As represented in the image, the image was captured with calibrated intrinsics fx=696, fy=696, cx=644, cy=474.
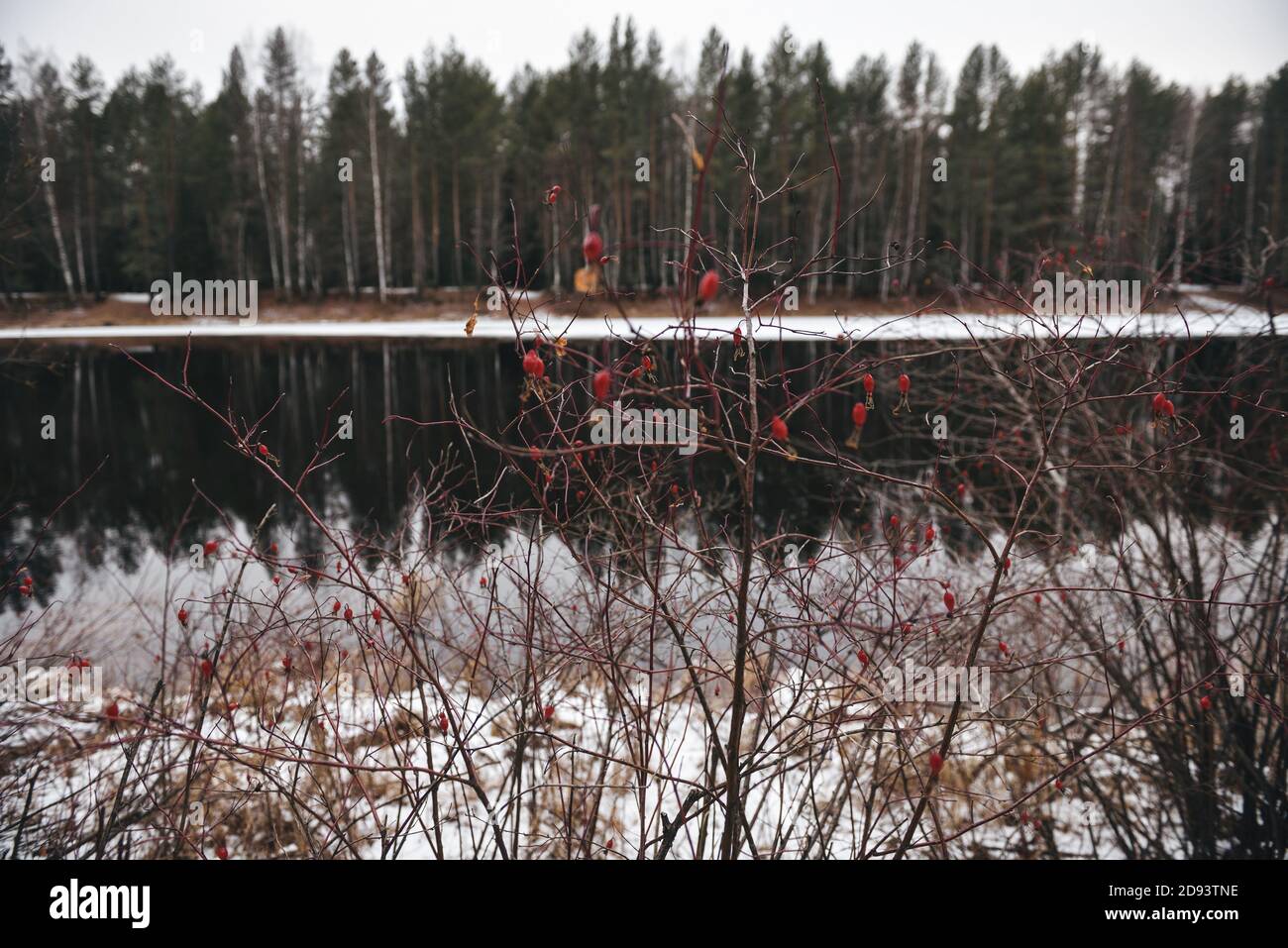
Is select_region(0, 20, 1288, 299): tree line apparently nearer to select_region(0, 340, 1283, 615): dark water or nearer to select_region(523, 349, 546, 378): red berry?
select_region(0, 340, 1283, 615): dark water

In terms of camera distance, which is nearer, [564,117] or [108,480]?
[108,480]

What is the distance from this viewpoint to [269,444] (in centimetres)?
836

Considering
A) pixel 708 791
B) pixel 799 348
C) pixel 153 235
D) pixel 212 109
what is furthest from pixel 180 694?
pixel 799 348

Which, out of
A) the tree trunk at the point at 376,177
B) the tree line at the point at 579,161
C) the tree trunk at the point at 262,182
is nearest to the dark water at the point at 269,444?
the tree line at the point at 579,161

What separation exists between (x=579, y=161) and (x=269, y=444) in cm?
1156

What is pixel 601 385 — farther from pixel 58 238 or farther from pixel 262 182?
pixel 262 182

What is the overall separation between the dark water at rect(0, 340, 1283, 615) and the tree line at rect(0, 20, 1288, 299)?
1.56 m

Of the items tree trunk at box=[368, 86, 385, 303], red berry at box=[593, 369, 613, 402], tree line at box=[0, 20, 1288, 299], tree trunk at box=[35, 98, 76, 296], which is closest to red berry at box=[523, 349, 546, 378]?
red berry at box=[593, 369, 613, 402]

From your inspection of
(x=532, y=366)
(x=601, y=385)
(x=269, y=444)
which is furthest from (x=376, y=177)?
(x=601, y=385)

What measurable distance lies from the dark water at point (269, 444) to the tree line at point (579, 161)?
1560 mm

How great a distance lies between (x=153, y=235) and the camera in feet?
35.5
